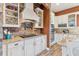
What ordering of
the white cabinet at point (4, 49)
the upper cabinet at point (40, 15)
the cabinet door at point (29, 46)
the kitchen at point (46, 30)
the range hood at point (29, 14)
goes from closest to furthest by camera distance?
the white cabinet at point (4, 49) < the kitchen at point (46, 30) < the cabinet door at point (29, 46) < the range hood at point (29, 14) < the upper cabinet at point (40, 15)

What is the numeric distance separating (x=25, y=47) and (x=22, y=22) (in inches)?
17.3

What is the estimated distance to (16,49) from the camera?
6.31 feet

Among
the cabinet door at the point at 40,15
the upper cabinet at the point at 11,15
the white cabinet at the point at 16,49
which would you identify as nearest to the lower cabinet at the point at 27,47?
the white cabinet at the point at 16,49

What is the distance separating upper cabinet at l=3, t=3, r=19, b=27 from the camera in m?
1.91

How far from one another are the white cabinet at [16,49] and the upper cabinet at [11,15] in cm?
32

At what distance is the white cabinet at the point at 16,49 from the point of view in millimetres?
1830

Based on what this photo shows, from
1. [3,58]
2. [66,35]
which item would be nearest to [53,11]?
[66,35]

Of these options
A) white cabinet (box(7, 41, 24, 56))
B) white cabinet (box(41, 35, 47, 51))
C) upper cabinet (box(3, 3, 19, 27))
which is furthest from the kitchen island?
upper cabinet (box(3, 3, 19, 27))

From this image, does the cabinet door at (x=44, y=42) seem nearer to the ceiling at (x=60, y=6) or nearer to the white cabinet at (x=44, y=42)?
the white cabinet at (x=44, y=42)

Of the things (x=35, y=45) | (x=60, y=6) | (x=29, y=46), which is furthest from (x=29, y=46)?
(x=60, y=6)

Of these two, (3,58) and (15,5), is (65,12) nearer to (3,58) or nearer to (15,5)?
(15,5)

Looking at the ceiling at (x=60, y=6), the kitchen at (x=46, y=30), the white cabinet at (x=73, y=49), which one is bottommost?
the white cabinet at (x=73, y=49)

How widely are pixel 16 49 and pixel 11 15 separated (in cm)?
52

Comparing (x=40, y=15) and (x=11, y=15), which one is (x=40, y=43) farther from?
(x=11, y=15)
